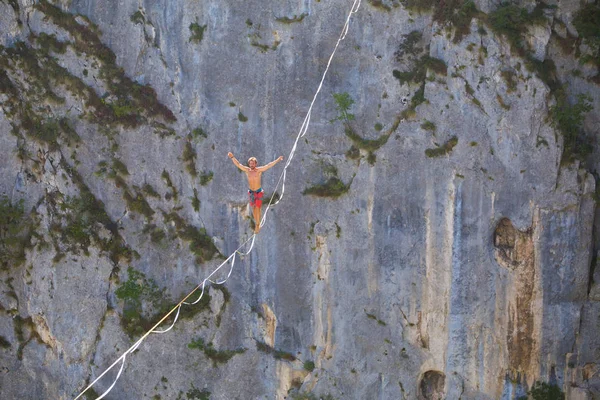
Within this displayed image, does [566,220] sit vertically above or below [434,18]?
below

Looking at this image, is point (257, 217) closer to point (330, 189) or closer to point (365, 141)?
point (330, 189)

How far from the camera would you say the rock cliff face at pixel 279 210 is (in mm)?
19047

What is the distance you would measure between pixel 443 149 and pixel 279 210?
493 centimetres

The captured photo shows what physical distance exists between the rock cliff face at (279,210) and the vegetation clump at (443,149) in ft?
0.20

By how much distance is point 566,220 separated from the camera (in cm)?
1867

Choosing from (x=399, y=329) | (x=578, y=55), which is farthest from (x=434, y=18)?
(x=399, y=329)

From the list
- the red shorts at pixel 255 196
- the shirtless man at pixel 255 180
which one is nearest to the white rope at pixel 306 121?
the shirtless man at pixel 255 180

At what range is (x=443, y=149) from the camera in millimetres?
19156

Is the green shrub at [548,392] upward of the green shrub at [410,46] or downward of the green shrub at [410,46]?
downward

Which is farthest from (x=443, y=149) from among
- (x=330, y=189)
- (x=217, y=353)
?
(x=217, y=353)

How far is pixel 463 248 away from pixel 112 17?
11947mm

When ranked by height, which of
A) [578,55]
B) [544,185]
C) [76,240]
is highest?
[578,55]

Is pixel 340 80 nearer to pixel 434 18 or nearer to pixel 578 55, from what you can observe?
pixel 434 18

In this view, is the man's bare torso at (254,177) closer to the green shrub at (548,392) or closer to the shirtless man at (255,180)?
the shirtless man at (255,180)
